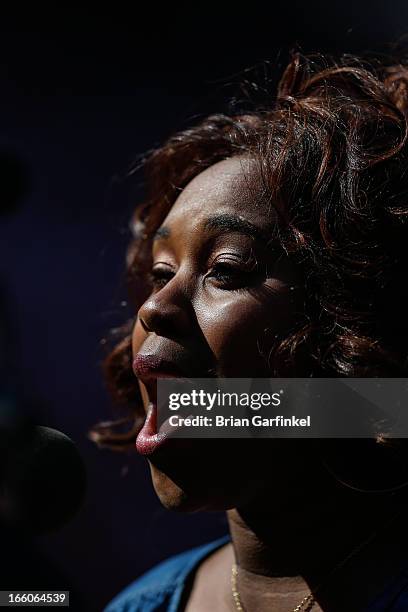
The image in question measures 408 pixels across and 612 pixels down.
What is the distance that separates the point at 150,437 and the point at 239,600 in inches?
12.6

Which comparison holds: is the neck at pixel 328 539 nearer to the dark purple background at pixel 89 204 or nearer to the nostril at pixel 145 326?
the nostril at pixel 145 326

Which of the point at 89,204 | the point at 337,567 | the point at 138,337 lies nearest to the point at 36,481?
the point at 138,337

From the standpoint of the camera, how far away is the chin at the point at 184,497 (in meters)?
0.91

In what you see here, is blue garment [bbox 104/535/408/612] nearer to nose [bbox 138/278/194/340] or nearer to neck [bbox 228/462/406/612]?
neck [bbox 228/462/406/612]

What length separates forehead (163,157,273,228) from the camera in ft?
3.16

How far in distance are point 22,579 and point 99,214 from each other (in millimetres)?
845

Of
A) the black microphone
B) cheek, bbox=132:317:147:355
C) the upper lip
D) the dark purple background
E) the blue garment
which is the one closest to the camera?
the black microphone

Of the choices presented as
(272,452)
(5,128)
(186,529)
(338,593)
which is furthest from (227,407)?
(5,128)

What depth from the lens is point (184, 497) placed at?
0.91 metres

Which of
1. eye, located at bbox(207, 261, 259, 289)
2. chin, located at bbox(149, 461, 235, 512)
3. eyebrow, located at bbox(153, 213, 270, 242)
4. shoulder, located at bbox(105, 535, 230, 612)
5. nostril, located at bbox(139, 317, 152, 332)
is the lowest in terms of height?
shoulder, located at bbox(105, 535, 230, 612)

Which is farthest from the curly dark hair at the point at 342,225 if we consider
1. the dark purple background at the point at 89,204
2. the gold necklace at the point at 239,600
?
the dark purple background at the point at 89,204

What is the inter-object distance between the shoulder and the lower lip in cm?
38

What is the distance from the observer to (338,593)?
96cm

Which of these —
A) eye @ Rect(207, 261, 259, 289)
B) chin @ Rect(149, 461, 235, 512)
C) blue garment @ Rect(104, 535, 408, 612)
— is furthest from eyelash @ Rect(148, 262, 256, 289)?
blue garment @ Rect(104, 535, 408, 612)
